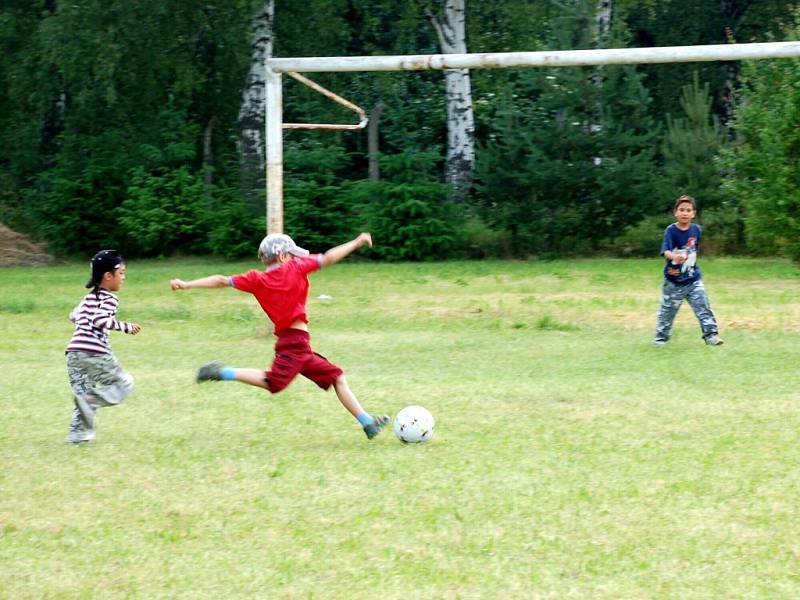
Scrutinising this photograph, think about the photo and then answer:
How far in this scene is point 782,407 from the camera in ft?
32.8

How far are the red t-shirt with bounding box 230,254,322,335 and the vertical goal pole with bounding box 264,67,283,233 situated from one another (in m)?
5.45

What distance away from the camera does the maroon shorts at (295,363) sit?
29.6ft

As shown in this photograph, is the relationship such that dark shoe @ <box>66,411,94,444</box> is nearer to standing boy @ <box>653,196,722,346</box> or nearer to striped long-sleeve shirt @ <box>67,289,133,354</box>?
striped long-sleeve shirt @ <box>67,289,133,354</box>

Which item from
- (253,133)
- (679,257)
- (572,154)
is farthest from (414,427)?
(253,133)

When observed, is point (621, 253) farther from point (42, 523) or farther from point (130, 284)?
point (42, 523)

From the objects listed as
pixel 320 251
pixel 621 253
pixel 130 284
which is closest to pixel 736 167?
pixel 621 253

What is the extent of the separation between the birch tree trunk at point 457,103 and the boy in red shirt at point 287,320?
18820mm

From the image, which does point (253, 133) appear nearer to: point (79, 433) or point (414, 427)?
point (79, 433)

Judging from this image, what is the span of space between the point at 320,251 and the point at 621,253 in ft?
21.9

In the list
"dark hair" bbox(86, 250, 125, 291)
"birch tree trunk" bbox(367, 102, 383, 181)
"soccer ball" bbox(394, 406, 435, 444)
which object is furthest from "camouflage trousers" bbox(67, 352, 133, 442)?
"birch tree trunk" bbox(367, 102, 383, 181)

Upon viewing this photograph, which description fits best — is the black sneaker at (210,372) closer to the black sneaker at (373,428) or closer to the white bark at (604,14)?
the black sneaker at (373,428)

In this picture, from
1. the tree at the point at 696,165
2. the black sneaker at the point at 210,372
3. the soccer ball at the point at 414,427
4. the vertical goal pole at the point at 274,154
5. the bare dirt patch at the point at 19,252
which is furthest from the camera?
the bare dirt patch at the point at 19,252

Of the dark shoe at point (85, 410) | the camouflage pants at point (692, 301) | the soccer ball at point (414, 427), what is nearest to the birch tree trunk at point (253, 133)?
the camouflage pants at point (692, 301)

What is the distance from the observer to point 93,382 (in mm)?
9133
